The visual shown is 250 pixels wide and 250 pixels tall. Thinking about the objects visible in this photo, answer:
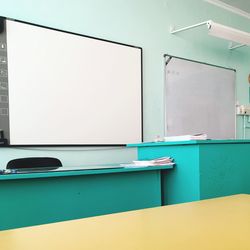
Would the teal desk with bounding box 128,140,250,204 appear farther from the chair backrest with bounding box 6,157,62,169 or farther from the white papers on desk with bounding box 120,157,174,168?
the chair backrest with bounding box 6,157,62,169

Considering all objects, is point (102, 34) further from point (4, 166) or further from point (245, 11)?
point (245, 11)

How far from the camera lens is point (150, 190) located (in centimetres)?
232

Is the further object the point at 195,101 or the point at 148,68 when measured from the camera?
the point at 195,101

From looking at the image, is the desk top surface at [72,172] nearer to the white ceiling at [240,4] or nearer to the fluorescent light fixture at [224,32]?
the fluorescent light fixture at [224,32]

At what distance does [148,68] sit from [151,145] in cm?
124

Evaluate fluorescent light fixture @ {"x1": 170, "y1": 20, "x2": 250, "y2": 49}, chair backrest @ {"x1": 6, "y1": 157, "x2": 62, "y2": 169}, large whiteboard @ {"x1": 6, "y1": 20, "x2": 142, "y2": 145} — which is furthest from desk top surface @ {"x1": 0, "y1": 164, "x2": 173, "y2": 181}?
fluorescent light fixture @ {"x1": 170, "y1": 20, "x2": 250, "y2": 49}

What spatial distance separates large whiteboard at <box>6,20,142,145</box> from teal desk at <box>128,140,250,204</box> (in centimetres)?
74

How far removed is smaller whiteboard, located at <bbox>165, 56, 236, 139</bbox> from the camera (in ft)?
12.3

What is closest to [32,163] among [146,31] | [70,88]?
[70,88]

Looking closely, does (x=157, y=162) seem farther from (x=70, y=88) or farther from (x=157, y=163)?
(x=70, y=88)

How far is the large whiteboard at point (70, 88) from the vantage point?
266 cm

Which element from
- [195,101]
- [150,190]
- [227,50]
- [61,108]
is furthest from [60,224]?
[227,50]

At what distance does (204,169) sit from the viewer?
7.36ft

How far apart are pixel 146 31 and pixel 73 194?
2.26m
